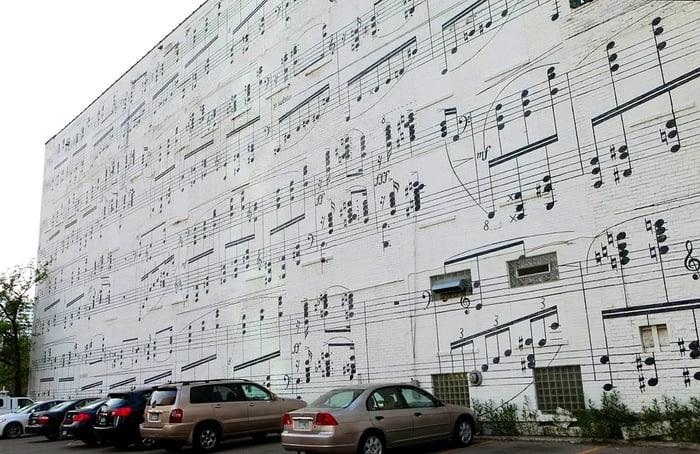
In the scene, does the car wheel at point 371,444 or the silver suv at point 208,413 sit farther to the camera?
the silver suv at point 208,413

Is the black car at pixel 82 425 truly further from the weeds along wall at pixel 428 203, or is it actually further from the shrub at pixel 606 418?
the shrub at pixel 606 418

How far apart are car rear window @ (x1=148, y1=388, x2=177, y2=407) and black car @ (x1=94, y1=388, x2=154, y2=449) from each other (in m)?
1.01

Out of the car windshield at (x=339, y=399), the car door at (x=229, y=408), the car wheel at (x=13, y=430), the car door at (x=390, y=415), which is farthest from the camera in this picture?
the car wheel at (x=13, y=430)

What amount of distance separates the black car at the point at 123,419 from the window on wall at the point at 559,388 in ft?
28.8

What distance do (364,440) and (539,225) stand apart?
5.87 meters

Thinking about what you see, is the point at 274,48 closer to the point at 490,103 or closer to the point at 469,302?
the point at 490,103

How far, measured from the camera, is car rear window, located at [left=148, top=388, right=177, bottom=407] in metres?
12.6

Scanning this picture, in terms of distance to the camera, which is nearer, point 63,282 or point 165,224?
point 165,224

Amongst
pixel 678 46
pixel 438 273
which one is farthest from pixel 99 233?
pixel 678 46

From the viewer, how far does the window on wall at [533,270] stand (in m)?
12.2

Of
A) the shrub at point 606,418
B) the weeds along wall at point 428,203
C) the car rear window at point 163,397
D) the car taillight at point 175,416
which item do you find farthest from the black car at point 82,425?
the shrub at point 606,418

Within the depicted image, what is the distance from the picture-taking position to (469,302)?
1346cm

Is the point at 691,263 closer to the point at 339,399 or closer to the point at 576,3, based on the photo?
the point at 576,3

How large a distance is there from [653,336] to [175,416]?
9.36m
